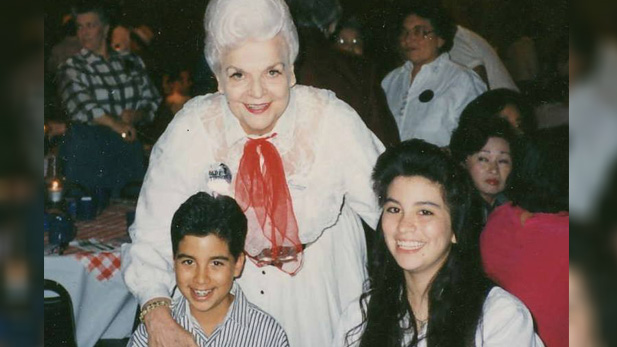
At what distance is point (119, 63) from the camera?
3303 mm

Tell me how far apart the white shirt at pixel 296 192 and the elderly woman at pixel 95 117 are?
1.22m

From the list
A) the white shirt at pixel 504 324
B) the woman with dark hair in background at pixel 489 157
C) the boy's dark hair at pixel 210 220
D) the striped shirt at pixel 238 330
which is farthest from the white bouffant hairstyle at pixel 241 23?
the woman with dark hair in background at pixel 489 157

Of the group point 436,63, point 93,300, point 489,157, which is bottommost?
point 93,300

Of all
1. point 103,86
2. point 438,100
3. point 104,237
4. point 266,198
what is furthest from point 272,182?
point 103,86

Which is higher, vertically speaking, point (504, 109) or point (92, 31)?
point (92, 31)

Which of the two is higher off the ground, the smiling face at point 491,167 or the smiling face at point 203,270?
the smiling face at point 491,167

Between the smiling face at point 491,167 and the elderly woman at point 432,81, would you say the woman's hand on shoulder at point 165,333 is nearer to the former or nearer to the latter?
the smiling face at point 491,167

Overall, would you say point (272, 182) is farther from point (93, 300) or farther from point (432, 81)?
point (432, 81)

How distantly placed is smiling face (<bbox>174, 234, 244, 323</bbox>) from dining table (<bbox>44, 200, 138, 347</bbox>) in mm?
792

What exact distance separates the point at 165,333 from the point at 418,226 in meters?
0.57

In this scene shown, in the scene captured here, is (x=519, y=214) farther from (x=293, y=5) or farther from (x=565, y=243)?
(x=293, y=5)

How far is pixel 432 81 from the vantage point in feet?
9.87

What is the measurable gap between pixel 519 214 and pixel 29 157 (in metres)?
1.23

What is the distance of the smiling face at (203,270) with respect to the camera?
155 centimetres
